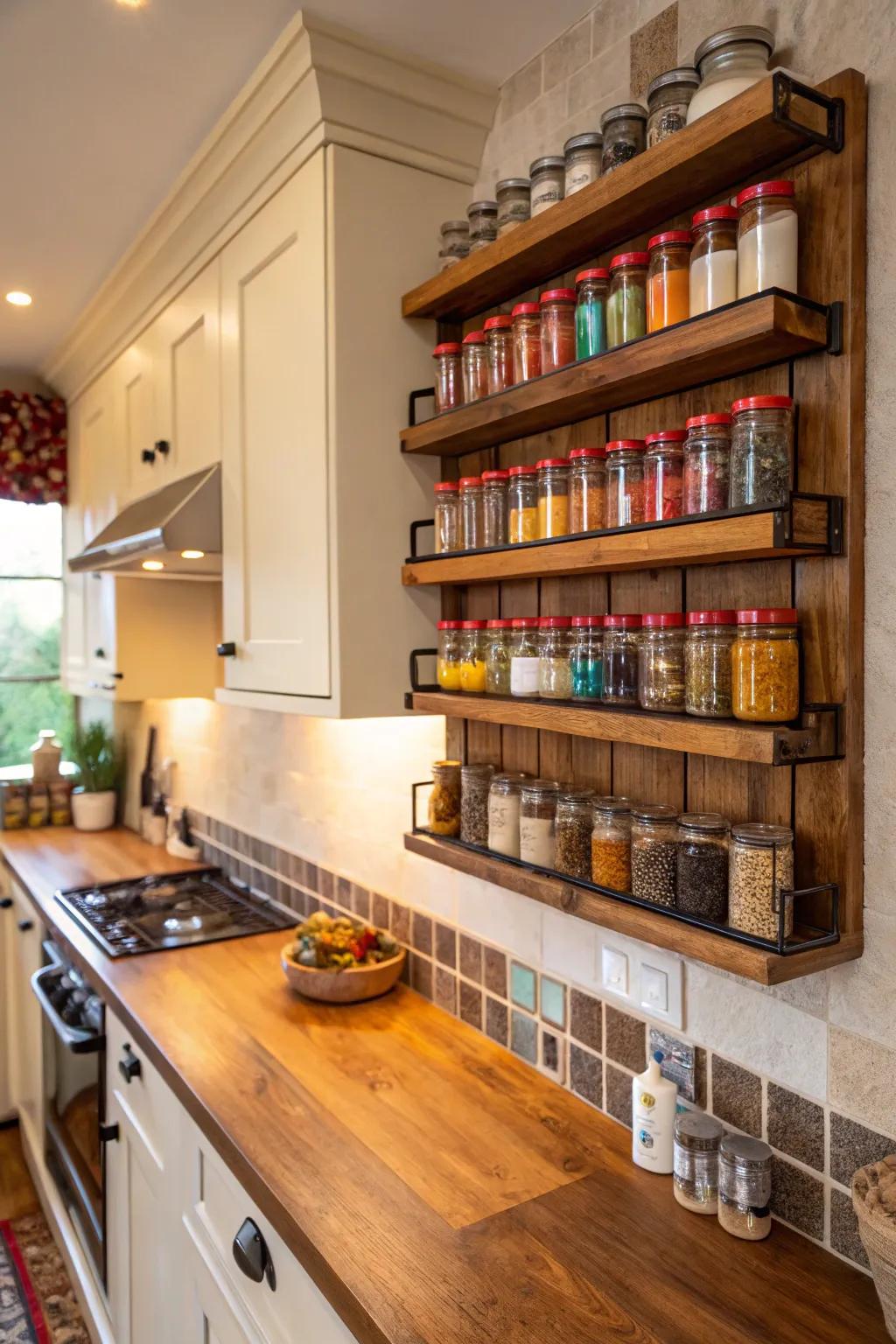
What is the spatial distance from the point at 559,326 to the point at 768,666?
0.62m

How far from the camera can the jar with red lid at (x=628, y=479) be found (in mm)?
1220

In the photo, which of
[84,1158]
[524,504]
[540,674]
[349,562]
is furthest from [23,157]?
[84,1158]

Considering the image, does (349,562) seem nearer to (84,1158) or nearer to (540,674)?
(540,674)

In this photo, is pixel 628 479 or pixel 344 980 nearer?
pixel 628 479

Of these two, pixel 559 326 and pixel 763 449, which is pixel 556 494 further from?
pixel 763 449

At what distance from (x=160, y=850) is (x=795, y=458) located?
2633 mm

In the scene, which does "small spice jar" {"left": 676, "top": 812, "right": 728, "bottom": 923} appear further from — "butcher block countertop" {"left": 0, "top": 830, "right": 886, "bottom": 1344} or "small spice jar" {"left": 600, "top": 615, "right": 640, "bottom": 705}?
"butcher block countertop" {"left": 0, "top": 830, "right": 886, "bottom": 1344}

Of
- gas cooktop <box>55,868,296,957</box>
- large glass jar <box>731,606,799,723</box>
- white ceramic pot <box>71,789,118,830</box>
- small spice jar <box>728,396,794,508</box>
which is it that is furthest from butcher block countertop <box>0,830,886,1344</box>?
white ceramic pot <box>71,789,118,830</box>

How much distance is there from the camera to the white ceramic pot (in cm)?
345

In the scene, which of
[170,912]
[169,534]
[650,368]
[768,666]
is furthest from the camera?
[170,912]

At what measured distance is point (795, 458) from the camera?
1.09 metres

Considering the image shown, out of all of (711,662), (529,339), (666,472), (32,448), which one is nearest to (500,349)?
(529,339)

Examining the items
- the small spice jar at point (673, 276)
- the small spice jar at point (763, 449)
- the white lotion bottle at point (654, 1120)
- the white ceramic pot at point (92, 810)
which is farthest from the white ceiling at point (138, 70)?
the white ceramic pot at point (92, 810)

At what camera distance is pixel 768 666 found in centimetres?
103
